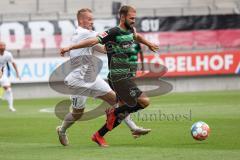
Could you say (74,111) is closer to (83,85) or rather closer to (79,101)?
(79,101)

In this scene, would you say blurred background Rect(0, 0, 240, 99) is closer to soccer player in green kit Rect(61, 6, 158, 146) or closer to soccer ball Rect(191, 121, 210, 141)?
soccer ball Rect(191, 121, 210, 141)

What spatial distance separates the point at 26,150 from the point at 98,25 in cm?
2064

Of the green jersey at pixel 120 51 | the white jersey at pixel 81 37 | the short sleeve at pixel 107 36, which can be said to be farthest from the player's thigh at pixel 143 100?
the white jersey at pixel 81 37

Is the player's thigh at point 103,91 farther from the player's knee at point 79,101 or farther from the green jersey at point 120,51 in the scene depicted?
the green jersey at point 120,51

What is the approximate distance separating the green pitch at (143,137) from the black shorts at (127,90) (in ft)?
2.62

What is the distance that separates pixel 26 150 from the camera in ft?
38.8

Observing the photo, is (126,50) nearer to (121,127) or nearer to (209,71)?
(121,127)

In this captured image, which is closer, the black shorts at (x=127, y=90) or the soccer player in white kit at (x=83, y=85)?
the black shorts at (x=127, y=90)

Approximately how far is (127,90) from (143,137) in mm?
2044

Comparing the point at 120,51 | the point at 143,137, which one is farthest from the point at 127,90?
the point at 143,137

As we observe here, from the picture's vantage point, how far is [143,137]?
13.7m

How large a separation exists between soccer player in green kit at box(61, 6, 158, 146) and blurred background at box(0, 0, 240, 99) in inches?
707

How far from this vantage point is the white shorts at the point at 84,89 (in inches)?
490

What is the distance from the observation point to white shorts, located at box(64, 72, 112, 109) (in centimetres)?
1245
